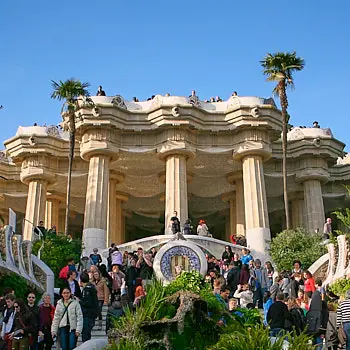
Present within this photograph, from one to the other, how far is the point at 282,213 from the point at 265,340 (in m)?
38.8

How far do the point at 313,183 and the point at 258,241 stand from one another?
8.22 m

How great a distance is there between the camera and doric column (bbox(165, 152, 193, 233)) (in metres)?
34.8

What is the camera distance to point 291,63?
35125 millimetres

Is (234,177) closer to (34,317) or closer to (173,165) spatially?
(173,165)

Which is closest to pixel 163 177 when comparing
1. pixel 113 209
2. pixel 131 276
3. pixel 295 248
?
pixel 113 209

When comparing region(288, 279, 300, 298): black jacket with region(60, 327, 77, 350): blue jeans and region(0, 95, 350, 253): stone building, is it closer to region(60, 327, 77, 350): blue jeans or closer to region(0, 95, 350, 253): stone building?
→ region(60, 327, 77, 350): blue jeans

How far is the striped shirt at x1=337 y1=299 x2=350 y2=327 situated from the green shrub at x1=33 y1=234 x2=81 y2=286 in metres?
14.8

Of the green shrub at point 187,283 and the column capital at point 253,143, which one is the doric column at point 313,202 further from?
the green shrub at point 187,283

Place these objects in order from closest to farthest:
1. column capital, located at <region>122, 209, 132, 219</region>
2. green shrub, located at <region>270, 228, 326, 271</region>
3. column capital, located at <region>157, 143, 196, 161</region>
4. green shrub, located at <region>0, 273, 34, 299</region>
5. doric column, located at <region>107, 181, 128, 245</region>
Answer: green shrub, located at <region>0, 273, 34, 299</region>, green shrub, located at <region>270, 228, 326, 271</region>, column capital, located at <region>157, 143, 196, 161</region>, doric column, located at <region>107, 181, 128, 245</region>, column capital, located at <region>122, 209, 132, 219</region>

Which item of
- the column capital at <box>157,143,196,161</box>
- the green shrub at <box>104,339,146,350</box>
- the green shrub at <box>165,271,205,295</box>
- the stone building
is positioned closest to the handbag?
the green shrub at <box>165,271,205,295</box>

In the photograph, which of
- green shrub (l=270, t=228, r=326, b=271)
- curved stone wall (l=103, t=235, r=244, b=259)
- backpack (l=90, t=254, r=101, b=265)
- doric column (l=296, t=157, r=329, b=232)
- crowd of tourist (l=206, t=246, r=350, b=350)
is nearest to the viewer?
crowd of tourist (l=206, t=246, r=350, b=350)

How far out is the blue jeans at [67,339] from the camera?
39.5ft

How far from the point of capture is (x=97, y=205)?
34.5 m

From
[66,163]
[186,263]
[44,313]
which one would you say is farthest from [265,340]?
[66,163]
